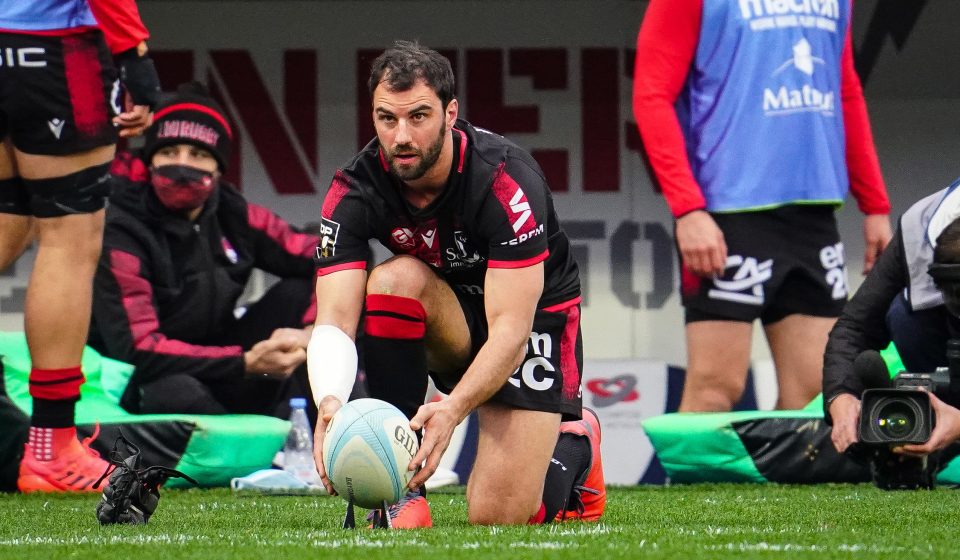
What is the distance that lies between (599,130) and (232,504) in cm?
466

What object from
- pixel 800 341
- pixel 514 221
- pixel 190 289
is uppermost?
pixel 514 221

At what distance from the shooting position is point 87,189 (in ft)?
16.2

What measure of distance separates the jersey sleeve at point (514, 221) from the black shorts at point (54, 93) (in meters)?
1.62

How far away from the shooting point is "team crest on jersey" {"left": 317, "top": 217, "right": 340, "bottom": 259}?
386cm

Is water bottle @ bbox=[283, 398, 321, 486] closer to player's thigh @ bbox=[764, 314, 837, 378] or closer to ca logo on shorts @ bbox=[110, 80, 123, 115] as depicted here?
ca logo on shorts @ bbox=[110, 80, 123, 115]

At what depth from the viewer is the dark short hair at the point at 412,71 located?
3721 mm

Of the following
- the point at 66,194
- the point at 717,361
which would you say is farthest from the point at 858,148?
the point at 66,194

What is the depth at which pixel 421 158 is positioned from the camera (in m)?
3.76

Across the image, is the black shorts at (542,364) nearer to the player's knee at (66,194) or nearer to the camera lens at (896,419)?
the camera lens at (896,419)

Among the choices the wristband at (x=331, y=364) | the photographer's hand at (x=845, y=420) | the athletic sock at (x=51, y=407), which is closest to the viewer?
the wristband at (x=331, y=364)

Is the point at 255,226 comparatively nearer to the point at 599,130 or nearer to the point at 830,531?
the point at 599,130

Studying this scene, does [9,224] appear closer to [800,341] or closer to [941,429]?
[800,341]

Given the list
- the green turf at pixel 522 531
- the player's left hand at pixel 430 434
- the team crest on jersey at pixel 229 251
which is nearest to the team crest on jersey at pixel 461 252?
the player's left hand at pixel 430 434

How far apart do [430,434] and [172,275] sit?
291 centimetres
